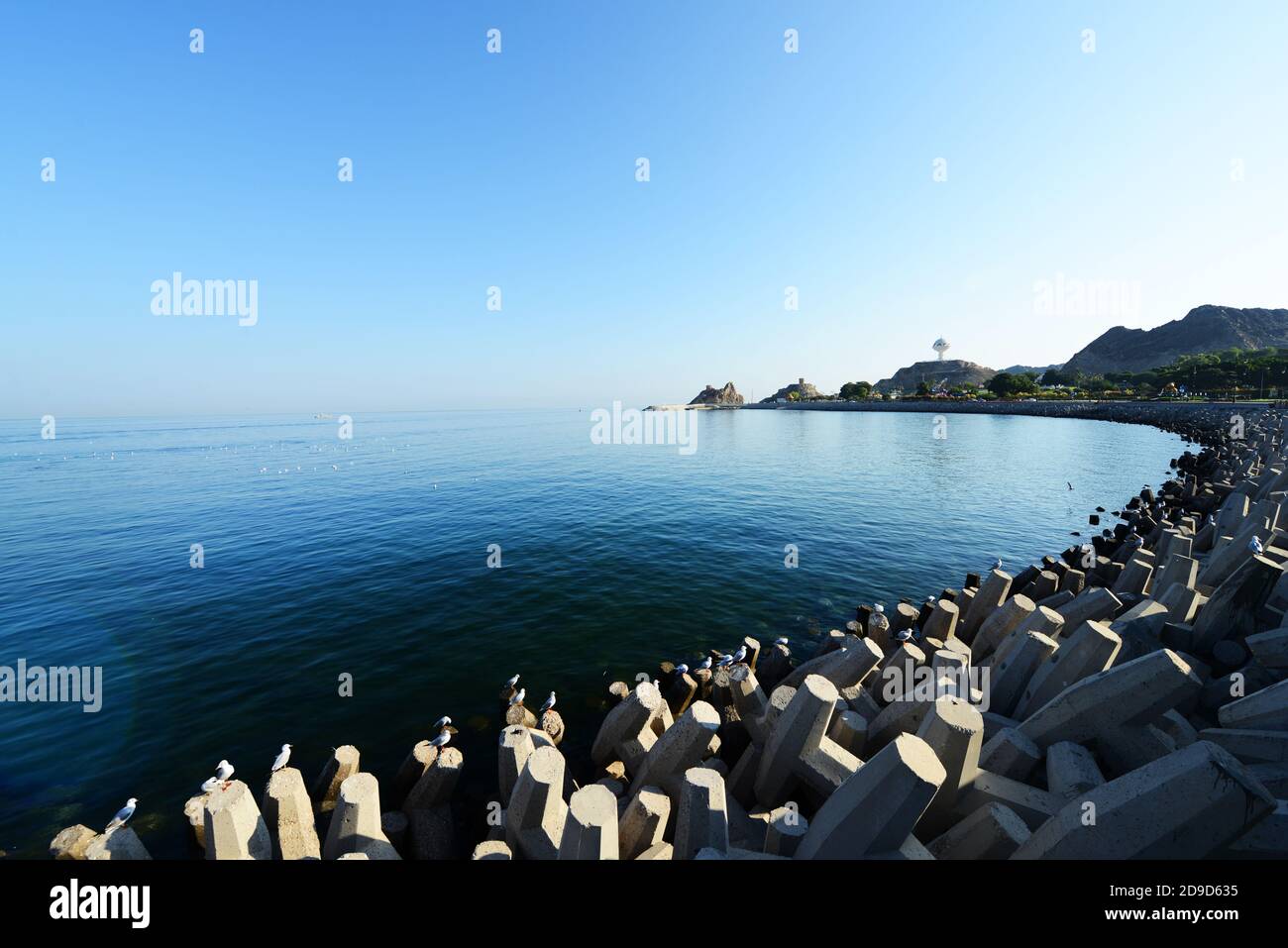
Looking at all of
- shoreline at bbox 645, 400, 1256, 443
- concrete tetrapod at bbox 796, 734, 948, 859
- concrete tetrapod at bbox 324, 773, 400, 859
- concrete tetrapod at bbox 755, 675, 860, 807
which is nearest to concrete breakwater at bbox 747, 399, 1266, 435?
shoreline at bbox 645, 400, 1256, 443

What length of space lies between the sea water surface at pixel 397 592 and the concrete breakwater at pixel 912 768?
68.0 inches

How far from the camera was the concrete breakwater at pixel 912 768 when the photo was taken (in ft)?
12.6

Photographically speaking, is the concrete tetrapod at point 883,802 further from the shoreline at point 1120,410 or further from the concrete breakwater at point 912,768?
the shoreline at point 1120,410

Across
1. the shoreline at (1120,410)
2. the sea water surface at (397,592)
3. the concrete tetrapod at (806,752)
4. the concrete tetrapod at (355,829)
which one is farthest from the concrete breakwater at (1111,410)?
the concrete tetrapod at (355,829)

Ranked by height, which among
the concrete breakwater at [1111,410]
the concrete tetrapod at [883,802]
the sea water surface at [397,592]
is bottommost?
the sea water surface at [397,592]

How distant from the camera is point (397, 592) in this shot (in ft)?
58.9

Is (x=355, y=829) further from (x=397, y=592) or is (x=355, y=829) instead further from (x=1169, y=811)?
(x=397, y=592)

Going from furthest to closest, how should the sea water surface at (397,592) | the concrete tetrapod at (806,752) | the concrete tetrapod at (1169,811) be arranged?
the sea water surface at (397,592), the concrete tetrapod at (806,752), the concrete tetrapod at (1169,811)

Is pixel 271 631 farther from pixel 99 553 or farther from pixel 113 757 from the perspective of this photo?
pixel 99 553

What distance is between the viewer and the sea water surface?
33.3 ft
